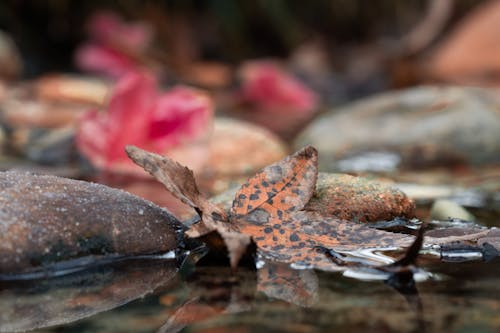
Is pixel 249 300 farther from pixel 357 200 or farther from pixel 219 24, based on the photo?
pixel 219 24

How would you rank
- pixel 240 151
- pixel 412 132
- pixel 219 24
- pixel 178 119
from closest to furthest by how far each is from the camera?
pixel 178 119 → pixel 240 151 → pixel 412 132 → pixel 219 24

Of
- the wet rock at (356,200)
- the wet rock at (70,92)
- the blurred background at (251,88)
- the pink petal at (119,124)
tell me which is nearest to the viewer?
the wet rock at (356,200)

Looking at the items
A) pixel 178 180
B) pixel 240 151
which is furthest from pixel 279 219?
pixel 240 151

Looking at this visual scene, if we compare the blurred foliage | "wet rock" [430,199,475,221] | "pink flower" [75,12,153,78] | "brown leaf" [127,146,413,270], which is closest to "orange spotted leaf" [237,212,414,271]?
"brown leaf" [127,146,413,270]

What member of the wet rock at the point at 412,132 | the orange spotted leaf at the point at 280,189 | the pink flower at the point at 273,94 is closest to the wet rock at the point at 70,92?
the pink flower at the point at 273,94

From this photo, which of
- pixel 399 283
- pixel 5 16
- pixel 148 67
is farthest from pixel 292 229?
pixel 5 16

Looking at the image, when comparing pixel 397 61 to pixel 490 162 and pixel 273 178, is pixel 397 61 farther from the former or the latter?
pixel 273 178

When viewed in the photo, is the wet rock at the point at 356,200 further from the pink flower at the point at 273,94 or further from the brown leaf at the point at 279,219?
the pink flower at the point at 273,94
